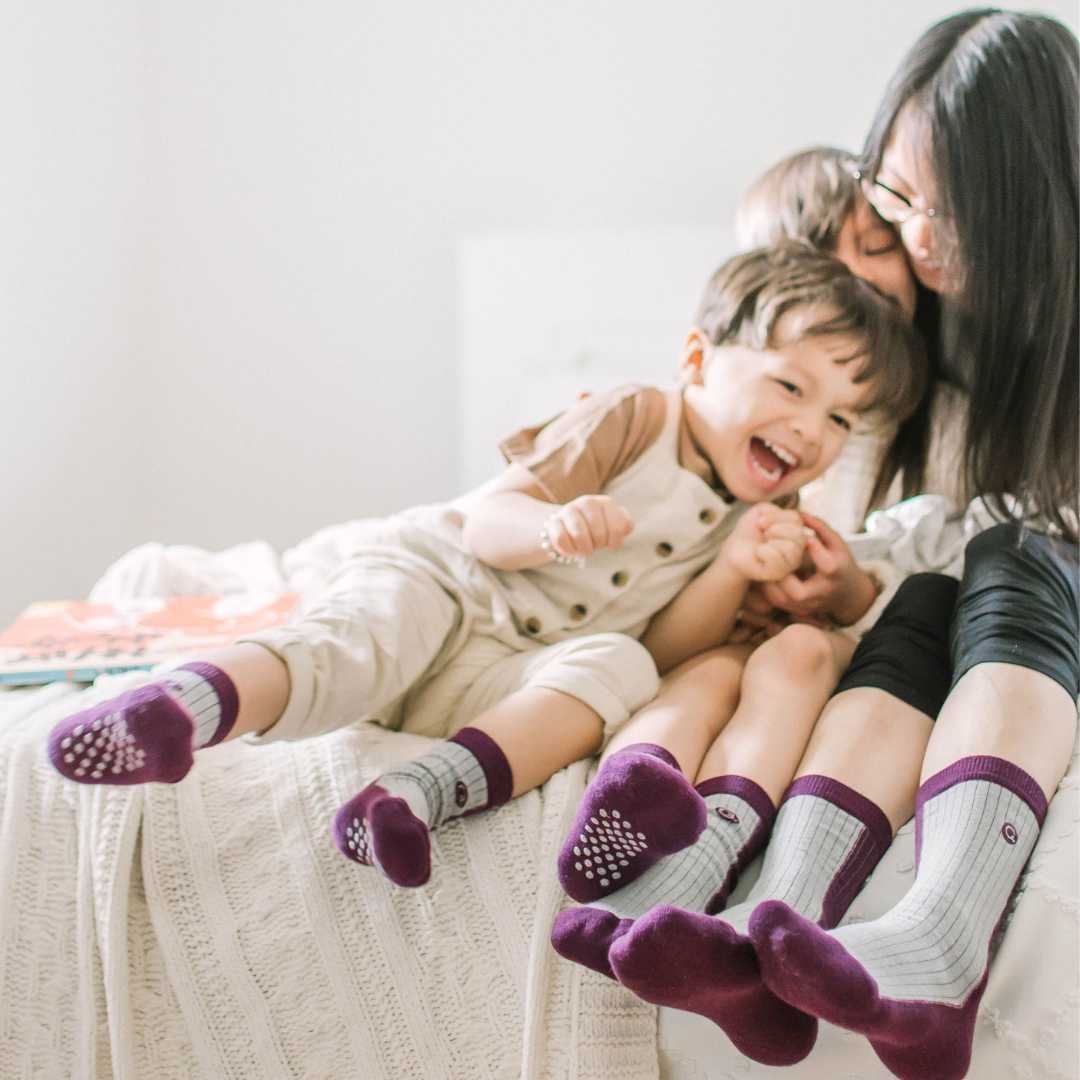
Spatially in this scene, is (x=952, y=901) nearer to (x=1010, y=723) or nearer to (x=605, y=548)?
(x=1010, y=723)

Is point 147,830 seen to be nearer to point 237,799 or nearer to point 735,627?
point 237,799

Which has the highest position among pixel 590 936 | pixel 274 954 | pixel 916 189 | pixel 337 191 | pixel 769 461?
pixel 916 189

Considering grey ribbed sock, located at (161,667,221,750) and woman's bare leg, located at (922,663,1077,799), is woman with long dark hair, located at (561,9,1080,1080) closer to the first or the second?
woman's bare leg, located at (922,663,1077,799)

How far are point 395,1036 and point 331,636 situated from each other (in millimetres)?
300

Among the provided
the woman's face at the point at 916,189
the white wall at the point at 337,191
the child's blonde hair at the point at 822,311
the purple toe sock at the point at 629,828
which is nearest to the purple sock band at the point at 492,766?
the purple toe sock at the point at 629,828

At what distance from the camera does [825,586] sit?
1064 mm

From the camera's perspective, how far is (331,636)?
89 cm

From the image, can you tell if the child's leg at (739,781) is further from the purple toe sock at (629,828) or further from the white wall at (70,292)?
the white wall at (70,292)

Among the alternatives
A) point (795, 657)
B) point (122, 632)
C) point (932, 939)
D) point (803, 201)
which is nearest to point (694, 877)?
point (932, 939)

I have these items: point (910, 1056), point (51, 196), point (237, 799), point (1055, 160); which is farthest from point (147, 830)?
point (51, 196)

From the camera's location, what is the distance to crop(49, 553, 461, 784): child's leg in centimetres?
70

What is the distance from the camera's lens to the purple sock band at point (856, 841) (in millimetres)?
695

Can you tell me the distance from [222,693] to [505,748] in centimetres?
20

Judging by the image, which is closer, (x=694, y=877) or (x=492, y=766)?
(x=694, y=877)
